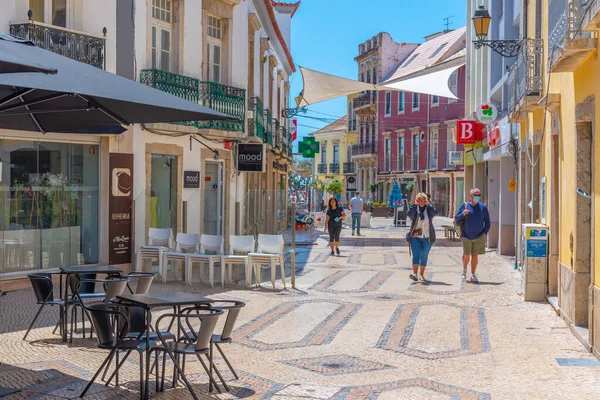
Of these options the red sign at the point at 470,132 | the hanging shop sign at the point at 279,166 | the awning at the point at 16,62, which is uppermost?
the red sign at the point at 470,132

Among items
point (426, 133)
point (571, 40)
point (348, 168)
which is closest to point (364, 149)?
point (348, 168)

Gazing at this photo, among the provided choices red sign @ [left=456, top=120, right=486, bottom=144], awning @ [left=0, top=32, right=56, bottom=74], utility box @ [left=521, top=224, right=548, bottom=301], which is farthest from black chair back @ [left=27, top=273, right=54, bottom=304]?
red sign @ [left=456, top=120, right=486, bottom=144]

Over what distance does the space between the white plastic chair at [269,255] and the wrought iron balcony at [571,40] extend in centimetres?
578

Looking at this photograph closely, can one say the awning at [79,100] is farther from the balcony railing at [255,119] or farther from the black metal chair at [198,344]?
the balcony railing at [255,119]

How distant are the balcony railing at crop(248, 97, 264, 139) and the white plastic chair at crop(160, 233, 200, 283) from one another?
6616 mm

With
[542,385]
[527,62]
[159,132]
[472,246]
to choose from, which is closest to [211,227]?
[159,132]

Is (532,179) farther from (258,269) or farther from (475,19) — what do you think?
(258,269)

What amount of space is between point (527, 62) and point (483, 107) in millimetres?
7928

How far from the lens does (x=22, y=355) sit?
26.4 feet

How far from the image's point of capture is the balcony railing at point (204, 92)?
16.8m

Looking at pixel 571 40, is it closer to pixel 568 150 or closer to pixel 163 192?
pixel 568 150

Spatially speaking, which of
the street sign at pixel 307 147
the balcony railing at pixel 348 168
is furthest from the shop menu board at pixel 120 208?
the balcony railing at pixel 348 168

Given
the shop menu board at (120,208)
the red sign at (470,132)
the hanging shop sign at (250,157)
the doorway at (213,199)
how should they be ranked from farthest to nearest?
the red sign at (470,132)
the hanging shop sign at (250,157)
the doorway at (213,199)
the shop menu board at (120,208)

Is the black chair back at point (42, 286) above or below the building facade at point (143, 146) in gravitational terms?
below
